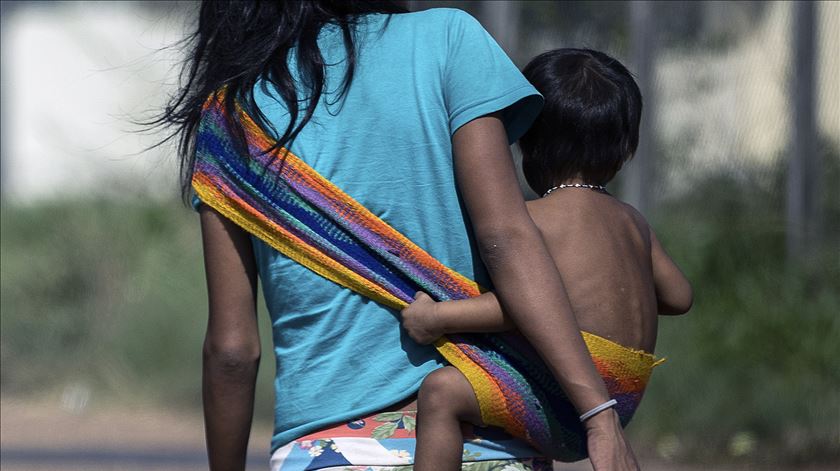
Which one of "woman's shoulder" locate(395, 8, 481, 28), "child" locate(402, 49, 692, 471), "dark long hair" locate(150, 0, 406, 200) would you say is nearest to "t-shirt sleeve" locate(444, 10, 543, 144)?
"woman's shoulder" locate(395, 8, 481, 28)

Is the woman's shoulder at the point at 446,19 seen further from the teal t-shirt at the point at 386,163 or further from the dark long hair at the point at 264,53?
the dark long hair at the point at 264,53

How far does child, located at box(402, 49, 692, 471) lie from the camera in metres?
1.67

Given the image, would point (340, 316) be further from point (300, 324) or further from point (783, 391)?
point (783, 391)

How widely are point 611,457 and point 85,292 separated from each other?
5955 millimetres

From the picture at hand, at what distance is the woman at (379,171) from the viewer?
162 centimetres

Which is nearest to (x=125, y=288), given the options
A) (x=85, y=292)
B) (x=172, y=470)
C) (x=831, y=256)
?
(x=85, y=292)

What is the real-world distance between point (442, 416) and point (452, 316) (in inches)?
5.3

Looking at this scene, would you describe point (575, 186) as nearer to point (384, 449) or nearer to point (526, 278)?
point (526, 278)

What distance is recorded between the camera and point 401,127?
A: 1676mm

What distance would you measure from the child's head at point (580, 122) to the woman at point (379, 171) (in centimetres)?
24

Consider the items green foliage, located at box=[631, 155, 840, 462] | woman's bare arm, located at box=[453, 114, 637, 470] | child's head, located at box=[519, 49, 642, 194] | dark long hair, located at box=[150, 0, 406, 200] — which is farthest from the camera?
green foliage, located at box=[631, 155, 840, 462]

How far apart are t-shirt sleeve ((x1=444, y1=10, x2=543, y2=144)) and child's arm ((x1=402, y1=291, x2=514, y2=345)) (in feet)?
0.76

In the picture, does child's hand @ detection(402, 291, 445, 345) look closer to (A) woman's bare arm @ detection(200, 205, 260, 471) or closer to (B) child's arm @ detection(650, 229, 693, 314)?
(A) woman's bare arm @ detection(200, 205, 260, 471)

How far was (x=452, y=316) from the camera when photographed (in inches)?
66.2
